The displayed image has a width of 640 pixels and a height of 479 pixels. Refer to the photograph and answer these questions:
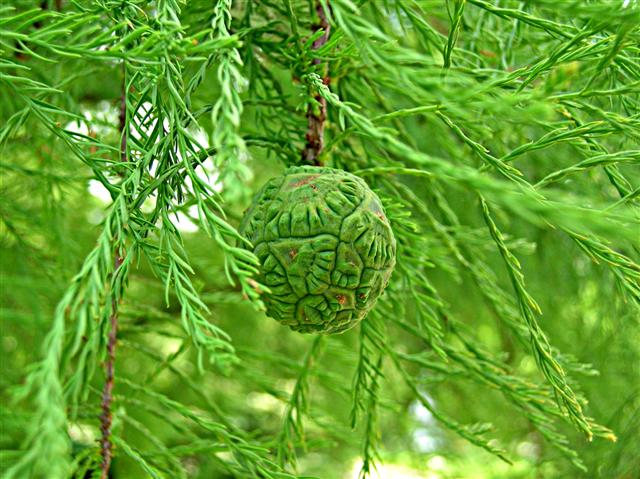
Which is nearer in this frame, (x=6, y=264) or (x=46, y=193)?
(x=46, y=193)

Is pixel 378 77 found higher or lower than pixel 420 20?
lower

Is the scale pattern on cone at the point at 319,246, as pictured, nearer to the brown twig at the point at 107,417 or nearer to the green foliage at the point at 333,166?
the green foliage at the point at 333,166

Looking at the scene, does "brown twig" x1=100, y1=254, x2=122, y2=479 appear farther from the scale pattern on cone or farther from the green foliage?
the scale pattern on cone

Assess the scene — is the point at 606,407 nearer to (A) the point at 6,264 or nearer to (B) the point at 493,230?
(B) the point at 493,230

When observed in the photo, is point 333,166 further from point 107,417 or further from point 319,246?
point 107,417

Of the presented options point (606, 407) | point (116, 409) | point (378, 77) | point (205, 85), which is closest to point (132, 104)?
point (378, 77)

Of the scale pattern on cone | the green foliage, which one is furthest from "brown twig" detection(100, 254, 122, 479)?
the scale pattern on cone
